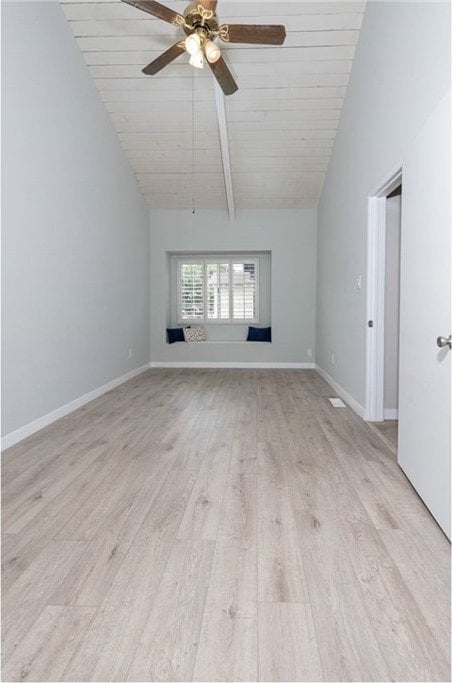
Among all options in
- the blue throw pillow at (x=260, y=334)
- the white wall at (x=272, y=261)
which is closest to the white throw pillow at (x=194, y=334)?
the white wall at (x=272, y=261)

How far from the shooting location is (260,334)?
22.9ft

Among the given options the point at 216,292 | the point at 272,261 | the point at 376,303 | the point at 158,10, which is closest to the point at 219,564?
the point at 376,303

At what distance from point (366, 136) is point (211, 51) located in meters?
1.48

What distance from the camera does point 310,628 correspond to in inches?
44.4

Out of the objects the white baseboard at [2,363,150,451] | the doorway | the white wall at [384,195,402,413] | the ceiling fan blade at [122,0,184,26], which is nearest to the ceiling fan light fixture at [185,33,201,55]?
the ceiling fan blade at [122,0,184,26]

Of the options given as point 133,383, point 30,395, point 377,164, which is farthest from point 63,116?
point 133,383

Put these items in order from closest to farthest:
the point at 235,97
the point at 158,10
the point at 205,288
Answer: the point at 158,10
the point at 235,97
the point at 205,288

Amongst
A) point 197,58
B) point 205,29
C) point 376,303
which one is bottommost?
point 376,303

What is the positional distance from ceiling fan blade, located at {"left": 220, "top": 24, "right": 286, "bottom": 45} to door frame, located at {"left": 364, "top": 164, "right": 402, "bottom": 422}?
137cm

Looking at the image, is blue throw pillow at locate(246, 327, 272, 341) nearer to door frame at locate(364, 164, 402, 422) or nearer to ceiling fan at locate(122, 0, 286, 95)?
door frame at locate(364, 164, 402, 422)

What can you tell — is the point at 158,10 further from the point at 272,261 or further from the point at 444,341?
the point at 272,261

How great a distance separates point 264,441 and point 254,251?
15.1ft

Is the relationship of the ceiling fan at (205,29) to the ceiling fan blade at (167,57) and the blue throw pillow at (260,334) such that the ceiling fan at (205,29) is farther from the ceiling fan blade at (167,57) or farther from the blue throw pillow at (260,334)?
the blue throw pillow at (260,334)

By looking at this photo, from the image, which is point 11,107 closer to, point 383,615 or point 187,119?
point 187,119
